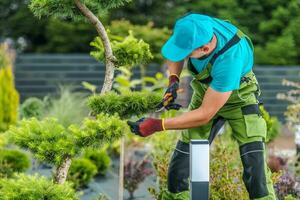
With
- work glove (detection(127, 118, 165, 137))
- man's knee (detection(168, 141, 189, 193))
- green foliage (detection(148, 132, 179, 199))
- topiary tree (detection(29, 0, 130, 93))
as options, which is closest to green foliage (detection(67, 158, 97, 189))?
green foliage (detection(148, 132, 179, 199))

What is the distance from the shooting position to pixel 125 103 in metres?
4.59

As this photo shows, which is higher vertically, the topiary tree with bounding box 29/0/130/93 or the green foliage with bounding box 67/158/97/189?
the topiary tree with bounding box 29/0/130/93

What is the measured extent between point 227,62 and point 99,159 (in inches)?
145

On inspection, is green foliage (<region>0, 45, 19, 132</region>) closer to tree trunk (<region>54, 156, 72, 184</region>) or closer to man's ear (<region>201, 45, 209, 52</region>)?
tree trunk (<region>54, 156, 72, 184</region>)

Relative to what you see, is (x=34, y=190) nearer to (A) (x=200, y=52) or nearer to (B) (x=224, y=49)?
(A) (x=200, y=52)

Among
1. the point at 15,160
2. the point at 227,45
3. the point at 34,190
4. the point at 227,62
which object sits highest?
the point at 227,45

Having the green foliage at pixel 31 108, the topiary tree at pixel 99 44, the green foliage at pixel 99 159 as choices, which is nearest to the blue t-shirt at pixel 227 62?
the topiary tree at pixel 99 44

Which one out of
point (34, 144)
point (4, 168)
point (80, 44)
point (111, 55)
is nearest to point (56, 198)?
point (34, 144)

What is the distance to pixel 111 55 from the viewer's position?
15.2ft

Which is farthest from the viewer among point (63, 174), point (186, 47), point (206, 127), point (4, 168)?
point (4, 168)

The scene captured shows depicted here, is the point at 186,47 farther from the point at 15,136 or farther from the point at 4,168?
the point at 4,168

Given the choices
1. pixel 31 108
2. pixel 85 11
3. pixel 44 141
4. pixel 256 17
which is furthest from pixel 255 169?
pixel 256 17

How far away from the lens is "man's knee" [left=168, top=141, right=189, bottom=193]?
15.8 feet

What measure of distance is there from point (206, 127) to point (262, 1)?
376 inches
